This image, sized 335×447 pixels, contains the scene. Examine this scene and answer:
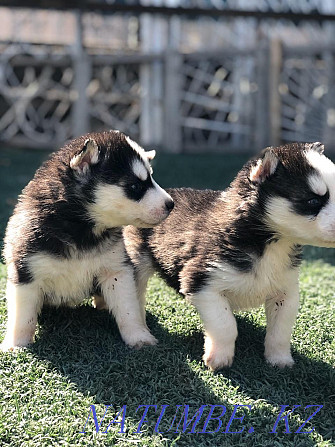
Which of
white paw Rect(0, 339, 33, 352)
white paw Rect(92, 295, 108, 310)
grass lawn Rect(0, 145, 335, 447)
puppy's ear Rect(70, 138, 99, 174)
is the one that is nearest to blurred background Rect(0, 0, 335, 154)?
white paw Rect(92, 295, 108, 310)

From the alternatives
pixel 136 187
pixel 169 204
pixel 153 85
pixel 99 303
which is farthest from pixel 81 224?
pixel 153 85

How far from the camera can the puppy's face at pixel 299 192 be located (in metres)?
2.99

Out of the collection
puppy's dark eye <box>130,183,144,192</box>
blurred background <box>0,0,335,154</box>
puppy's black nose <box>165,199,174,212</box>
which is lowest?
blurred background <box>0,0,335,154</box>

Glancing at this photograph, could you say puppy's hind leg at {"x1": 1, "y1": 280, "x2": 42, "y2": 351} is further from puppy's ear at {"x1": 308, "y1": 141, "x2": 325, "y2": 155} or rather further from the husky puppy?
puppy's ear at {"x1": 308, "y1": 141, "x2": 325, "y2": 155}

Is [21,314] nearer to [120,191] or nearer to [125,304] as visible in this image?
[125,304]

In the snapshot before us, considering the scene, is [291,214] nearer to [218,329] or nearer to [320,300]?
[218,329]

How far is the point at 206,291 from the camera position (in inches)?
129

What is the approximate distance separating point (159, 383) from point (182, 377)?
138mm

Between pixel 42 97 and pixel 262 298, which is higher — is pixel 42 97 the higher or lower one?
the lower one

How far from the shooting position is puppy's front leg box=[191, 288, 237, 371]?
10.6ft

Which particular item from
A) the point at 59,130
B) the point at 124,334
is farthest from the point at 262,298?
the point at 59,130

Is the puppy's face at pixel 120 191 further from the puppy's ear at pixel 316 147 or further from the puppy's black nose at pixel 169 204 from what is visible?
the puppy's ear at pixel 316 147

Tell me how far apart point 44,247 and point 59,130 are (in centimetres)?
1006

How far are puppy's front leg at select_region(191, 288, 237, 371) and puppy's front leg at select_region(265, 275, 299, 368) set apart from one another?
0.83 ft
